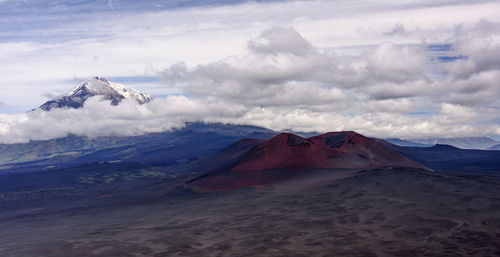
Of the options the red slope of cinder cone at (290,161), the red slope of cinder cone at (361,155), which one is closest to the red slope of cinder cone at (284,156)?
the red slope of cinder cone at (290,161)

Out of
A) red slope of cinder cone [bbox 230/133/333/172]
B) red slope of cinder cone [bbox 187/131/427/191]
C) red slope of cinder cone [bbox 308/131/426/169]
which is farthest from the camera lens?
red slope of cinder cone [bbox 230/133/333/172]

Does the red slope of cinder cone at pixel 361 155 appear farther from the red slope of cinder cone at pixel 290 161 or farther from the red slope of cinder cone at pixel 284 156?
the red slope of cinder cone at pixel 284 156

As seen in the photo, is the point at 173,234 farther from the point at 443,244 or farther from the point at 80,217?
the point at 80,217

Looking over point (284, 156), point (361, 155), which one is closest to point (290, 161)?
point (284, 156)

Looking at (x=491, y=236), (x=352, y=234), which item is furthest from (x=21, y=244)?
(x=491, y=236)

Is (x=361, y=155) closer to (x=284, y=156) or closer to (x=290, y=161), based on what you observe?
(x=290, y=161)

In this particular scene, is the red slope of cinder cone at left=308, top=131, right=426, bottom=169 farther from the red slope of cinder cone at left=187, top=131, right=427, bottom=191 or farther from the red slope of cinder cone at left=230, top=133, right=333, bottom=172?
the red slope of cinder cone at left=230, top=133, right=333, bottom=172

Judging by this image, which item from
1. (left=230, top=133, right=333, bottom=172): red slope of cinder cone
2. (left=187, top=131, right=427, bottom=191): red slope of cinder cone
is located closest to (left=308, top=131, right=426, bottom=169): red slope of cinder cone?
(left=187, top=131, right=427, bottom=191): red slope of cinder cone

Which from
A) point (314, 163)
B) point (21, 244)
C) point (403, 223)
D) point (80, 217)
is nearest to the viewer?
point (403, 223)
